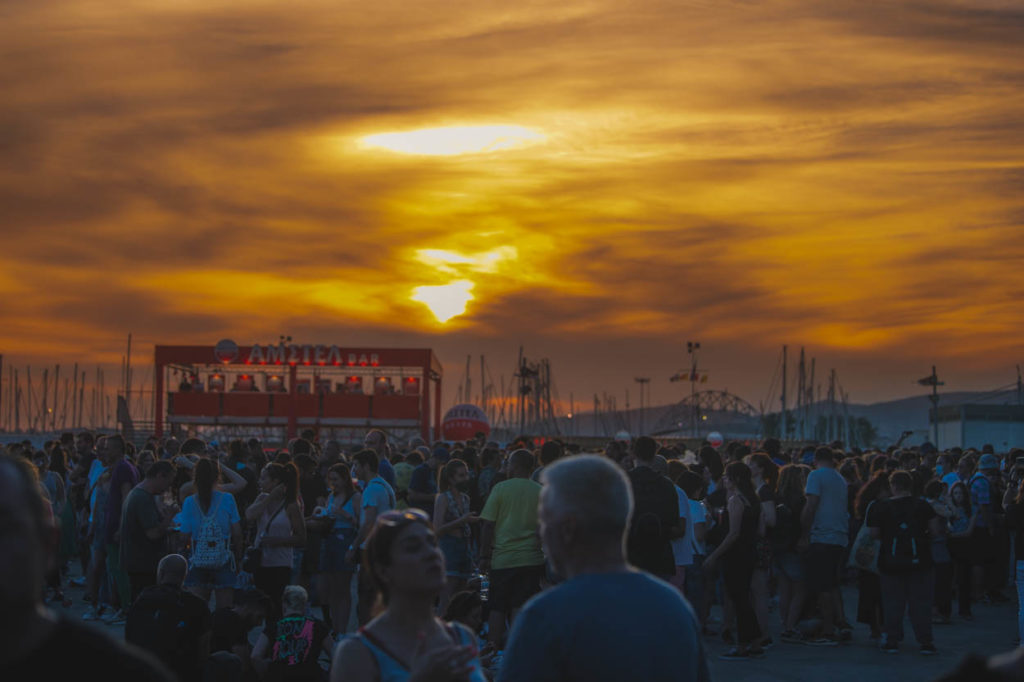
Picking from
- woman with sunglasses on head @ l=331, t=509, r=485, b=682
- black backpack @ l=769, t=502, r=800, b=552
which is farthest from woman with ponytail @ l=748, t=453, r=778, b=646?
woman with sunglasses on head @ l=331, t=509, r=485, b=682

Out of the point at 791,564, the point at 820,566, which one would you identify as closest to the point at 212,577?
the point at 791,564

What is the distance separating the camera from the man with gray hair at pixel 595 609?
3410 millimetres

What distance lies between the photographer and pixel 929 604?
1305cm

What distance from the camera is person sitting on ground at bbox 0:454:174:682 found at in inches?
85.0

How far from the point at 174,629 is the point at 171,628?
0.02 metres

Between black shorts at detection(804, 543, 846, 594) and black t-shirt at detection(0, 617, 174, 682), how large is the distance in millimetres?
12209

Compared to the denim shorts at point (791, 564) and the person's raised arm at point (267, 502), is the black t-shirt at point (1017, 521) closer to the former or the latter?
the denim shorts at point (791, 564)

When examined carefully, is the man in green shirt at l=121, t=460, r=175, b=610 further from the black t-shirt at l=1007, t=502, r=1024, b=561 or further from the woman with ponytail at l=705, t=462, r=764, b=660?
the black t-shirt at l=1007, t=502, r=1024, b=561

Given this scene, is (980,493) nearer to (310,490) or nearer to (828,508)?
(828,508)

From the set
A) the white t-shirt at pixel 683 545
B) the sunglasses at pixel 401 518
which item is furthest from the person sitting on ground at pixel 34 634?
the white t-shirt at pixel 683 545

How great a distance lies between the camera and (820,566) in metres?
13.6

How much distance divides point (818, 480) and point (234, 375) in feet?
148

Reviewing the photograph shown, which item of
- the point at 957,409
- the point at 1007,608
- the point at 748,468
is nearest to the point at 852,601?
the point at 1007,608

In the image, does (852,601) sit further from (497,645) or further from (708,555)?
(497,645)
